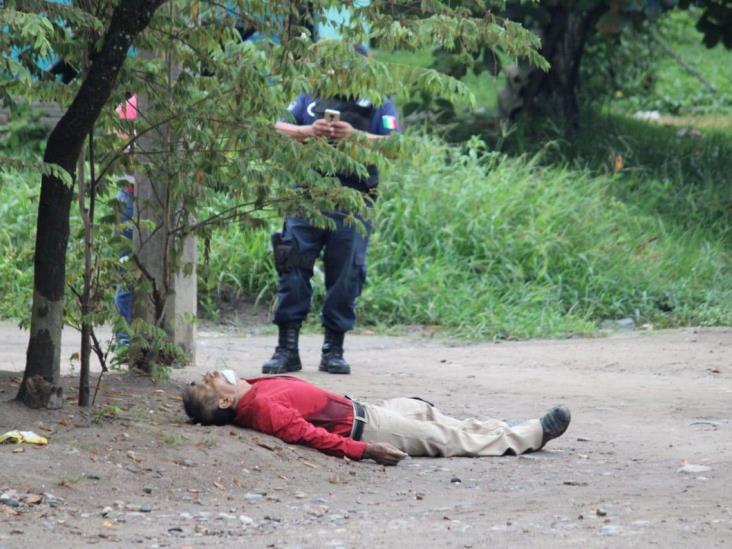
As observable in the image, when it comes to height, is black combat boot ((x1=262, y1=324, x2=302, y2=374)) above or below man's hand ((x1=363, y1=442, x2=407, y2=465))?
above

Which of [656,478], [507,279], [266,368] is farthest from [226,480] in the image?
[507,279]

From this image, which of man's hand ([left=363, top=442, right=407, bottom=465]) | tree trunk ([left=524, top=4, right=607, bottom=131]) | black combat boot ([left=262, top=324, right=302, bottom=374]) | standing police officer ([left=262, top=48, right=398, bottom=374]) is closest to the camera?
man's hand ([left=363, top=442, right=407, bottom=465])

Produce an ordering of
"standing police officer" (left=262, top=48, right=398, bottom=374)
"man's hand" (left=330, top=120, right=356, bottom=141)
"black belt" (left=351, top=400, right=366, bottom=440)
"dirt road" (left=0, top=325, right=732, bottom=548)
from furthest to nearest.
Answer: "standing police officer" (left=262, top=48, right=398, bottom=374) < "man's hand" (left=330, top=120, right=356, bottom=141) < "black belt" (left=351, top=400, right=366, bottom=440) < "dirt road" (left=0, top=325, right=732, bottom=548)

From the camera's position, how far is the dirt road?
4590 mm

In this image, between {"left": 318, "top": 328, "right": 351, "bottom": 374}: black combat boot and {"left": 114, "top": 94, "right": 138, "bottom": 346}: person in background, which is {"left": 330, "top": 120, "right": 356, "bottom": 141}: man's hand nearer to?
{"left": 114, "top": 94, "right": 138, "bottom": 346}: person in background

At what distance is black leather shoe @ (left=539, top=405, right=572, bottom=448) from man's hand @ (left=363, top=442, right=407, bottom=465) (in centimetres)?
73

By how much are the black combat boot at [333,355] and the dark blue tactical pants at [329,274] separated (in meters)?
0.06

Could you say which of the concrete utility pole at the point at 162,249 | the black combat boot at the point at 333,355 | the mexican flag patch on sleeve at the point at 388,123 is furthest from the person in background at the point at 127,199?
the mexican flag patch on sleeve at the point at 388,123

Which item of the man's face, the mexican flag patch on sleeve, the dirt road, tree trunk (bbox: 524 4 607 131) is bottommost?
the dirt road

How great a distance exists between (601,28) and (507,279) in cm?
330

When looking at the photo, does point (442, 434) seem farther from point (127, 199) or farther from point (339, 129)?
point (127, 199)

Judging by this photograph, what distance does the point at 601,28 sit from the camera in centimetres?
1348

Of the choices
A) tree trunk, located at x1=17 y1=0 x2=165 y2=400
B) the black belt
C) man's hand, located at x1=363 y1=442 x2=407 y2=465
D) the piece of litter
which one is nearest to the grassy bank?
tree trunk, located at x1=17 y1=0 x2=165 y2=400

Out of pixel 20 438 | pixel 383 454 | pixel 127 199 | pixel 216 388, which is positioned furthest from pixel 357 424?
pixel 127 199
